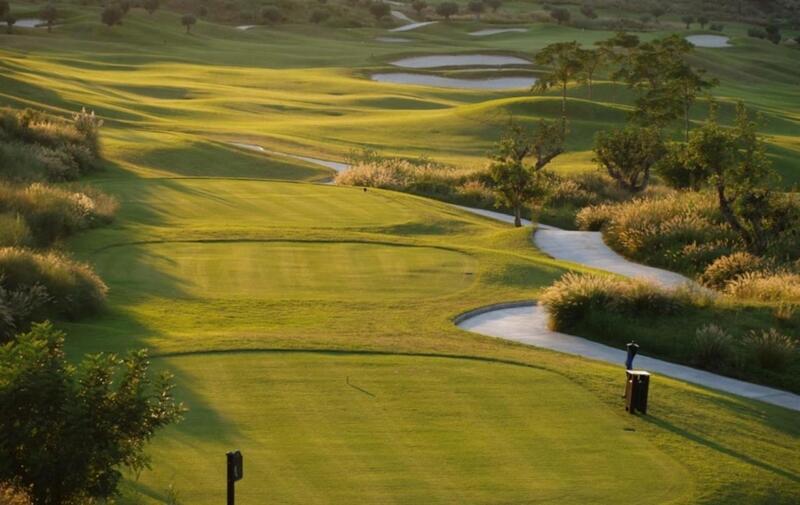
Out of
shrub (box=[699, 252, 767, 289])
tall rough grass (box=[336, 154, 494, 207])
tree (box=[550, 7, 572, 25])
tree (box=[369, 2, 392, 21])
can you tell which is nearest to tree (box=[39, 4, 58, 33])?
tree (box=[369, 2, 392, 21])

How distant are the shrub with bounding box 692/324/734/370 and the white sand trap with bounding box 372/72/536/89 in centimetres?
5547

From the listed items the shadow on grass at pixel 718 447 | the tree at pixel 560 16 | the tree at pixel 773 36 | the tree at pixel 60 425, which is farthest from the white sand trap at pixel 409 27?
the tree at pixel 60 425

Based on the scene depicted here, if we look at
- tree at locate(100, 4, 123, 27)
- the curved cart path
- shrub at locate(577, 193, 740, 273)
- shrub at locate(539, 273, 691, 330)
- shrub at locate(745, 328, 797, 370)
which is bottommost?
shrub at locate(577, 193, 740, 273)

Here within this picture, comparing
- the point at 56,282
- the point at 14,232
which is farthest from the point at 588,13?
the point at 56,282

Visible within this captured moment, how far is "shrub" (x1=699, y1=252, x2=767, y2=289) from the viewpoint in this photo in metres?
25.7

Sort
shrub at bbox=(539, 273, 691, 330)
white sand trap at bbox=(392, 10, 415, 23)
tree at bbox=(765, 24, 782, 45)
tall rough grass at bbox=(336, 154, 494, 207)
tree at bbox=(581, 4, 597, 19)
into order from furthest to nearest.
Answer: tree at bbox=(581, 4, 597, 19)
white sand trap at bbox=(392, 10, 415, 23)
tree at bbox=(765, 24, 782, 45)
tall rough grass at bbox=(336, 154, 494, 207)
shrub at bbox=(539, 273, 691, 330)

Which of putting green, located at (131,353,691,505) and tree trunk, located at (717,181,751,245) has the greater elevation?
putting green, located at (131,353,691,505)

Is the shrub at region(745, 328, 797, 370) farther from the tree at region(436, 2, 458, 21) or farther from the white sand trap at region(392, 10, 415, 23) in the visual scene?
the tree at region(436, 2, 458, 21)

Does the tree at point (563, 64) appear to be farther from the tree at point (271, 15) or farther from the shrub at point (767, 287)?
the tree at point (271, 15)

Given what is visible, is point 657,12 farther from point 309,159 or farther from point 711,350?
point 711,350

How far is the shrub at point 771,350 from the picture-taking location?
18641mm

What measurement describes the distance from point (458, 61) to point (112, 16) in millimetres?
25637

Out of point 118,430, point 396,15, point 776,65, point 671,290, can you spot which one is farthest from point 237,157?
point 396,15

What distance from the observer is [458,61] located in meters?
81.8
